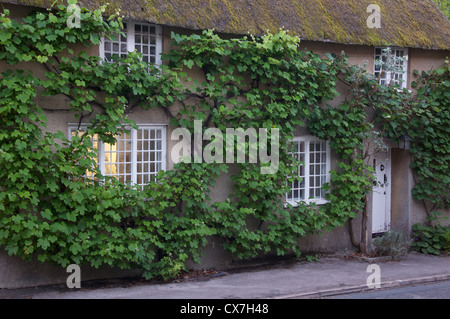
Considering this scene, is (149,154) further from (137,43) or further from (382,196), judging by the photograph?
(382,196)

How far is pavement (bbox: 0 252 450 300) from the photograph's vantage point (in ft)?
28.3

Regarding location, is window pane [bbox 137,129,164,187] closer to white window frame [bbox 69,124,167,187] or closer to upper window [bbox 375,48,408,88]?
white window frame [bbox 69,124,167,187]

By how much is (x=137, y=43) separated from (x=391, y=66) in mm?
5706

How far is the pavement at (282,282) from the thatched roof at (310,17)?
15.3ft

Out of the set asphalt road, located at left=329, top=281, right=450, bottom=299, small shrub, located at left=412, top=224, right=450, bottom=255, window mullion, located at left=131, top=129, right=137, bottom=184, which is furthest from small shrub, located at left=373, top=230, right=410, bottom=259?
window mullion, located at left=131, top=129, right=137, bottom=184

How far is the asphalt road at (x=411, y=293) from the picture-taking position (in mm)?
9055

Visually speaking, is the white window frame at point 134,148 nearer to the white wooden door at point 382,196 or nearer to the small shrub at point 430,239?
the white wooden door at point 382,196

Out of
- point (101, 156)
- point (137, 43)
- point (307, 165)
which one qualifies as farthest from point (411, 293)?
point (137, 43)

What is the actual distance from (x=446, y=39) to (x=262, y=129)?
5.89 m

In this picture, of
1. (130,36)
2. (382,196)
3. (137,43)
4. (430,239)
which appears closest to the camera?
(130,36)

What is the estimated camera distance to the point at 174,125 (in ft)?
32.8

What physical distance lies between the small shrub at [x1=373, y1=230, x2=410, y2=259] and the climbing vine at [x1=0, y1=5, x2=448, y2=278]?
2.65 feet
